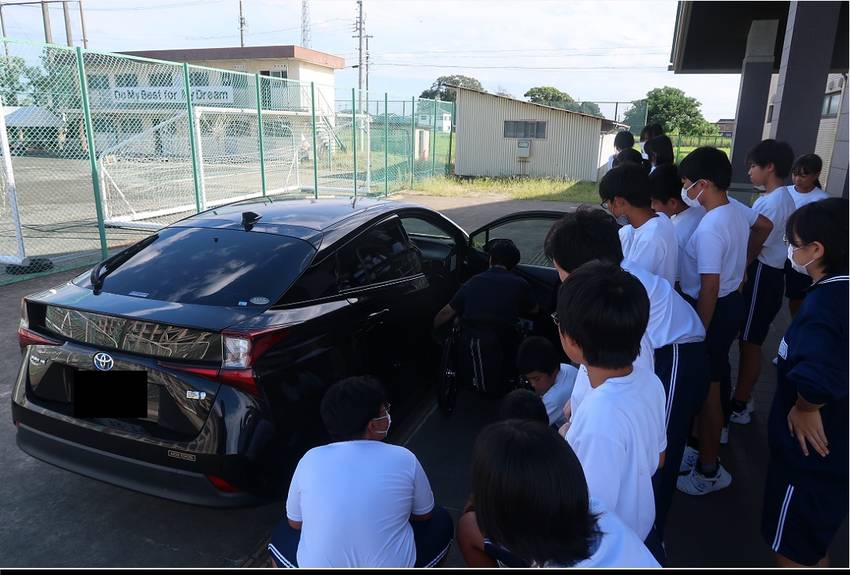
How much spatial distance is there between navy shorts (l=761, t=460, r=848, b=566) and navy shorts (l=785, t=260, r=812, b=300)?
7.85 ft

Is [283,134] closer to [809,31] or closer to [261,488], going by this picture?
[809,31]

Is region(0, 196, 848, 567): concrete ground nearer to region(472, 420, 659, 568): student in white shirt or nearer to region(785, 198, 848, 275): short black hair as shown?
region(785, 198, 848, 275): short black hair

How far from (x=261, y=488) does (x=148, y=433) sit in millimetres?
544

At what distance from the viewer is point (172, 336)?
7.98ft

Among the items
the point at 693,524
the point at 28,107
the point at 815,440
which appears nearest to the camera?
the point at 815,440

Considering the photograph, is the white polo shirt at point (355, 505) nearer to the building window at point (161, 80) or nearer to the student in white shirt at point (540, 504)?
Answer: the student in white shirt at point (540, 504)

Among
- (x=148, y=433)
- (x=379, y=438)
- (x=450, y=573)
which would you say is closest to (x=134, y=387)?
(x=148, y=433)

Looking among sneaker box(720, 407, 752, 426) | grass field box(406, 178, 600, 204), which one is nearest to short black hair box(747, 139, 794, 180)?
sneaker box(720, 407, 752, 426)

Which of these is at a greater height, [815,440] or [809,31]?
[809,31]

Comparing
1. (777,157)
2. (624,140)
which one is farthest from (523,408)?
(624,140)

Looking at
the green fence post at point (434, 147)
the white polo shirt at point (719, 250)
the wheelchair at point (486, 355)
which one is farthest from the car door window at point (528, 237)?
the green fence post at point (434, 147)

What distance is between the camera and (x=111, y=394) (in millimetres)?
2496

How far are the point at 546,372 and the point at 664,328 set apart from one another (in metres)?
0.82

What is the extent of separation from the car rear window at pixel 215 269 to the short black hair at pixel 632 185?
1606 mm
